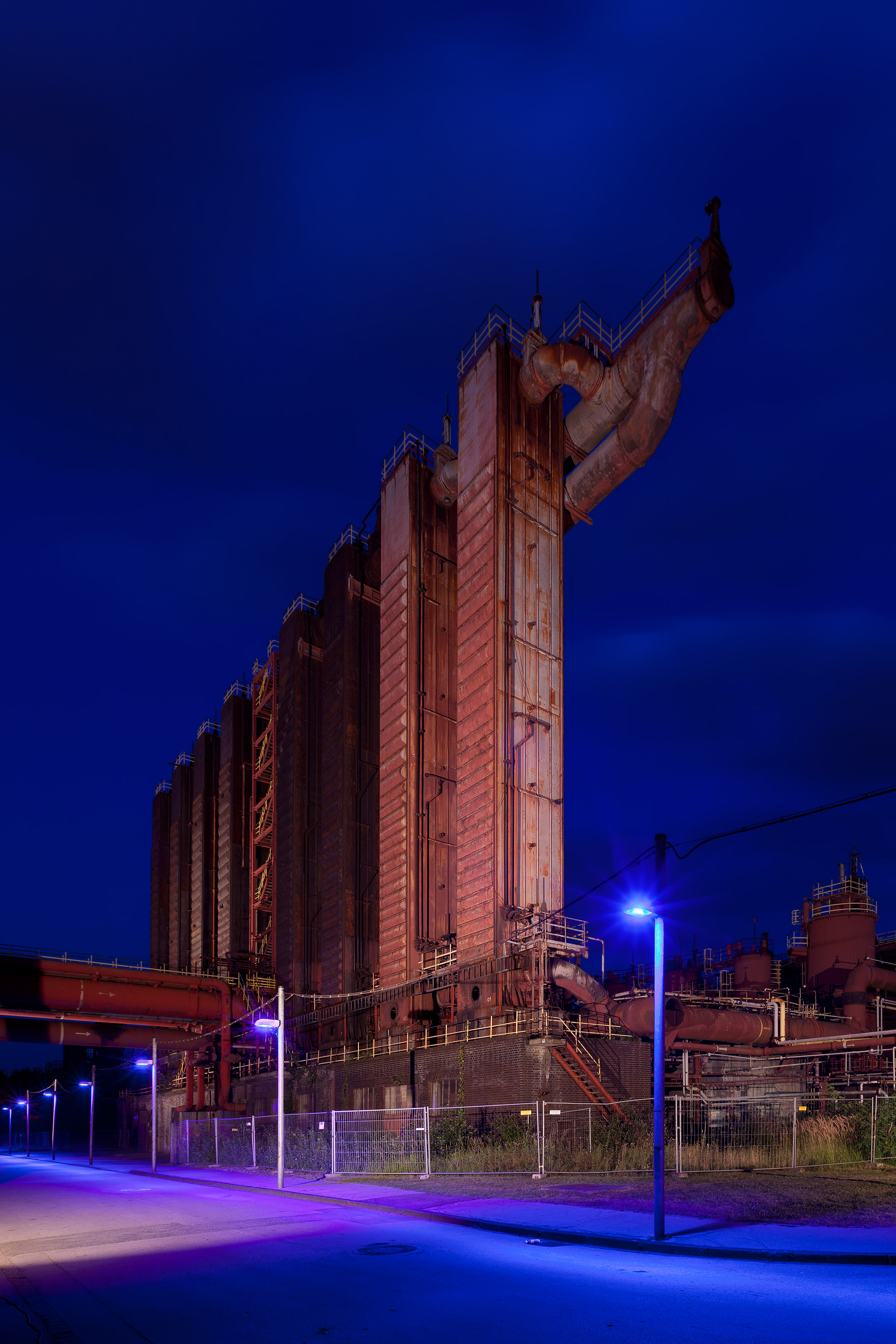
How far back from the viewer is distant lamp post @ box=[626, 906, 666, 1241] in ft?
Answer: 44.8

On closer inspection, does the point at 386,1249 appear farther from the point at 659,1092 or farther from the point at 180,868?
the point at 180,868

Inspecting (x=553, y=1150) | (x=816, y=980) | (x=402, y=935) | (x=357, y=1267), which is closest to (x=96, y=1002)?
(x=402, y=935)

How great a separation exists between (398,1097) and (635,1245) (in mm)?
24060

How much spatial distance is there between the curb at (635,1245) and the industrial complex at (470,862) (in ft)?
37.9

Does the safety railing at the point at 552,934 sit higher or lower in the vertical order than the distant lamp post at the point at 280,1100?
higher

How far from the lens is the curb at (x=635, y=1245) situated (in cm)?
1225

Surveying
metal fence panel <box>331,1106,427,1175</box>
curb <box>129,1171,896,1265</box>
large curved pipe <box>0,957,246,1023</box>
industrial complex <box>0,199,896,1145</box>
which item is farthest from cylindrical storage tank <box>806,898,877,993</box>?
curb <box>129,1171,896,1265</box>

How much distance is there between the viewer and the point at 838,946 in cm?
4616

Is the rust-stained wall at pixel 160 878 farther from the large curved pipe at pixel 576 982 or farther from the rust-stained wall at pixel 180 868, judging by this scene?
the large curved pipe at pixel 576 982

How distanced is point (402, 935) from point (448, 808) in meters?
5.48

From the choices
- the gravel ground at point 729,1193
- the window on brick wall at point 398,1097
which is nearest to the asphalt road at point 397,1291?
the gravel ground at point 729,1193

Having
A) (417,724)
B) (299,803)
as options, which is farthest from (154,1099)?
(299,803)

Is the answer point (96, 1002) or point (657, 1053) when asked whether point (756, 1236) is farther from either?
point (96, 1002)

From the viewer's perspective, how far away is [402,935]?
139 ft
